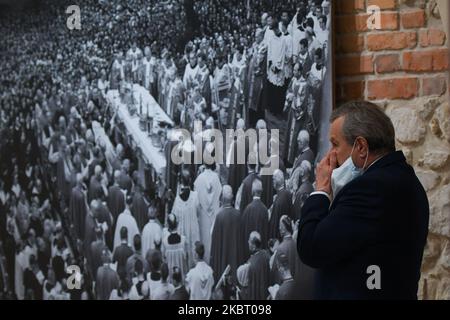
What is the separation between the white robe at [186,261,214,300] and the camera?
3115 millimetres

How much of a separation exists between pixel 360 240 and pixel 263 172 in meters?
1.03

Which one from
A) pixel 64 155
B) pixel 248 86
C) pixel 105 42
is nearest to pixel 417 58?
pixel 248 86

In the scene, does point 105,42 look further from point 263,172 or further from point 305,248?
point 305,248

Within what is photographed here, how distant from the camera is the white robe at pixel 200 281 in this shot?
3.12m

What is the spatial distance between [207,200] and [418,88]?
0.94 m

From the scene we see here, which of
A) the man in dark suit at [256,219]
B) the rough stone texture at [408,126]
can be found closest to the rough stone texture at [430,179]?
the rough stone texture at [408,126]

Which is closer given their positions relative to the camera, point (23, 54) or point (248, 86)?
point (248, 86)

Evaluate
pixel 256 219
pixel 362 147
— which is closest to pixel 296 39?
pixel 256 219

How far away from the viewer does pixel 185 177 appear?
10.4ft

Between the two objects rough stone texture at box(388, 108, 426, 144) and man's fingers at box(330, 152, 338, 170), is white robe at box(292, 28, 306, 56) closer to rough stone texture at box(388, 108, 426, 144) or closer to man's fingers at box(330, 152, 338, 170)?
rough stone texture at box(388, 108, 426, 144)

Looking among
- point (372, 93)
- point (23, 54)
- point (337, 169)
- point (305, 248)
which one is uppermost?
point (23, 54)

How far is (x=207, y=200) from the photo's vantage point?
3150mm

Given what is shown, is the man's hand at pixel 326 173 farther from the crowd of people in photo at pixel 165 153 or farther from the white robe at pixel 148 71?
the white robe at pixel 148 71

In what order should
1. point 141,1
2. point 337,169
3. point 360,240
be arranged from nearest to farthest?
point 360,240, point 337,169, point 141,1
